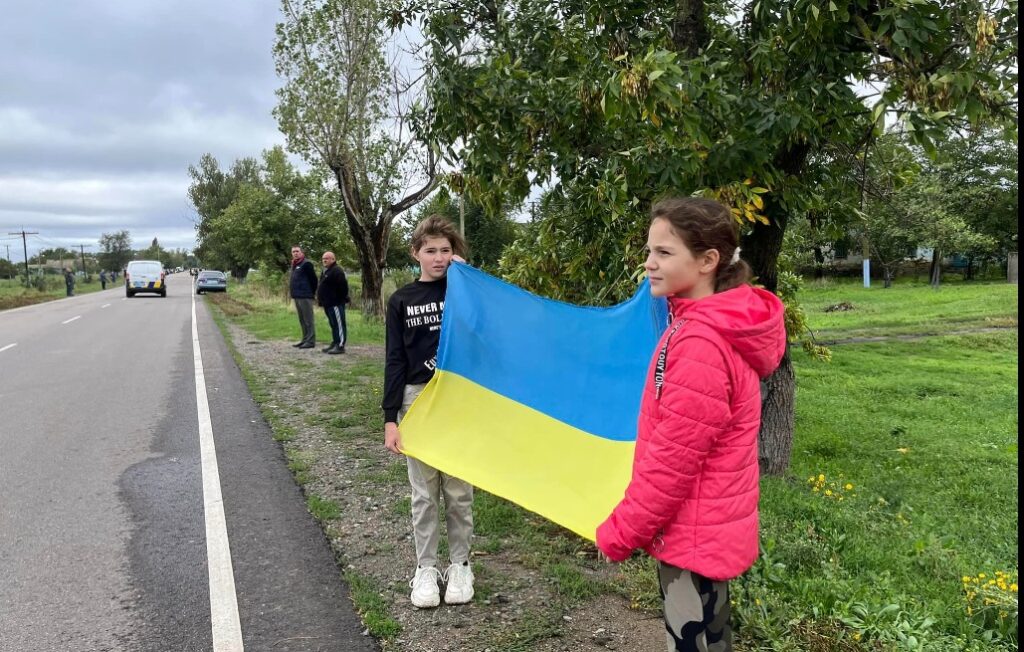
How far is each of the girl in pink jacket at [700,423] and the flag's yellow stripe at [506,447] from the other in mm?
1158

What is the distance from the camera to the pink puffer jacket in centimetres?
206

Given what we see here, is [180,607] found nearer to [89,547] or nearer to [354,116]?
[89,547]

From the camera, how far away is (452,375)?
3.65 metres

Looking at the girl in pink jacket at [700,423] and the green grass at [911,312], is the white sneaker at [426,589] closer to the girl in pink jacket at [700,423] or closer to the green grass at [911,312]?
the girl in pink jacket at [700,423]

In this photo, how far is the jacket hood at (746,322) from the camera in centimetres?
207

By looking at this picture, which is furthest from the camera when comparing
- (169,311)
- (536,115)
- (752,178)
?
(169,311)

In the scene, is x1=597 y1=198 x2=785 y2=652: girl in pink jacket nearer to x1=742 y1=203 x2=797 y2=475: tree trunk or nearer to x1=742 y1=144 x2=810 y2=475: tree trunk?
x1=742 y1=144 x2=810 y2=475: tree trunk

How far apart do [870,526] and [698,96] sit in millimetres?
3105

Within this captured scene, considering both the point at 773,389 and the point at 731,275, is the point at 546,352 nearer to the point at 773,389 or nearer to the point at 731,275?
the point at 731,275

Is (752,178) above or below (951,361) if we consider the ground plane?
A: above

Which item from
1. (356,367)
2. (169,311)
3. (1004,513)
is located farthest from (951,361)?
(169,311)

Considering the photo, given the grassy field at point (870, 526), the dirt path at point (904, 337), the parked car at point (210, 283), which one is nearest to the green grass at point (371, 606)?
the grassy field at point (870, 526)

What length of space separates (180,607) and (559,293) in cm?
339

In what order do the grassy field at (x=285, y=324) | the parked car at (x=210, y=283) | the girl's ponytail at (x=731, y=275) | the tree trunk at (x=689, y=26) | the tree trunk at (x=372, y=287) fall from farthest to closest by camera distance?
the parked car at (x=210, y=283) → the tree trunk at (x=372, y=287) → the grassy field at (x=285, y=324) → the tree trunk at (x=689, y=26) → the girl's ponytail at (x=731, y=275)
